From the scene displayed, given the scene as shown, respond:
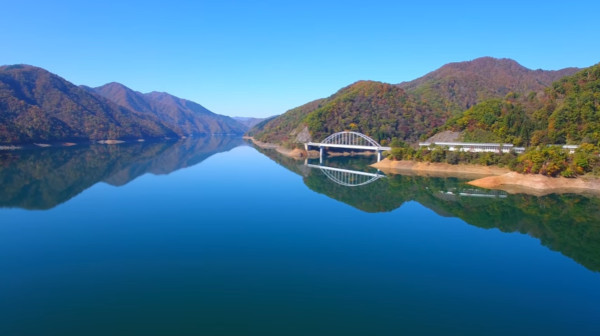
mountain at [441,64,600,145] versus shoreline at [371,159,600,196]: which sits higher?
mountain at [441,64,600,145]

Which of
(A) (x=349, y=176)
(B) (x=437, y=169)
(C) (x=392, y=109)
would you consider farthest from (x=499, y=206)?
(C) (x=392, y=109)

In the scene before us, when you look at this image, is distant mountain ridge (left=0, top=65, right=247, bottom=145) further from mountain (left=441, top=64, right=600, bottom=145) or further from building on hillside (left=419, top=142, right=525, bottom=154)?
mountain (left=441, top=64, right=600, bottom=145)

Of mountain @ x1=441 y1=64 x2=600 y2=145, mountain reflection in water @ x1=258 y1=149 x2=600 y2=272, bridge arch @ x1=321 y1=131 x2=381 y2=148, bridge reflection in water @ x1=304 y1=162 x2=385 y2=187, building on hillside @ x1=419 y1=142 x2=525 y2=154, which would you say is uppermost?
mountain @ x1=441 y1=64 x2=600 y2=145

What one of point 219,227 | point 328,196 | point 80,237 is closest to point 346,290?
point 219,227

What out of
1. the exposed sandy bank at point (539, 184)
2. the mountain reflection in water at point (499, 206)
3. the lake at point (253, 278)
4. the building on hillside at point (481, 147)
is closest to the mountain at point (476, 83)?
the building on hillside at point (481, 147)

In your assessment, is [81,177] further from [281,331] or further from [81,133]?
[81,133]

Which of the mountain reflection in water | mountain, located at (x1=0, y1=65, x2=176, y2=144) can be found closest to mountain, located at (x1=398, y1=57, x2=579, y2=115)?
the mountain reflection in water

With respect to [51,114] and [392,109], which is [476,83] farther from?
[51,114]
